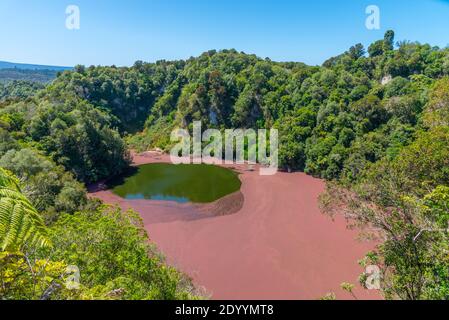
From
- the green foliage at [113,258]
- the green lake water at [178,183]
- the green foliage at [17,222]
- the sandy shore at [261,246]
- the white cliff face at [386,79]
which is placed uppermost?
the white cliff face at [386,79]

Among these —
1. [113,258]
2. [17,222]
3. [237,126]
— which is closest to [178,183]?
[237,126]

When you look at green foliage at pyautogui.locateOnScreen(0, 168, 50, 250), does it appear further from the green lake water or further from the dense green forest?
the green lake water

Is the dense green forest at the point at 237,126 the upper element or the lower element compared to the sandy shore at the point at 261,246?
upper

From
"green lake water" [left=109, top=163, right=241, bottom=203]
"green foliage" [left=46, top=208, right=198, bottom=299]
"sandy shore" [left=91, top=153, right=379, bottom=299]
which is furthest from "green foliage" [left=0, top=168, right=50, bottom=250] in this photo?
"green lake water" [left=109, top=163, right=241, bottom=203]

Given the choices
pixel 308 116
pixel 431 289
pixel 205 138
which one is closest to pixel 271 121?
pixel 308 116


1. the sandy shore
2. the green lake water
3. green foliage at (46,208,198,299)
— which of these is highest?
green foliage at (46,208,198,299)

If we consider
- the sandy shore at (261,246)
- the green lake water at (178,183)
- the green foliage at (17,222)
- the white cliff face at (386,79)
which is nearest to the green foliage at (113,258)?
the green foliage at (17,222)

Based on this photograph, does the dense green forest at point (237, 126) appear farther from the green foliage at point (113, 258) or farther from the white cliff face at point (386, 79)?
the white cliff face at point (386, 79)

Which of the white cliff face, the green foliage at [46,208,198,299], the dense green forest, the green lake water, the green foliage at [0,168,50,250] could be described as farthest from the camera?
the white cliff face
